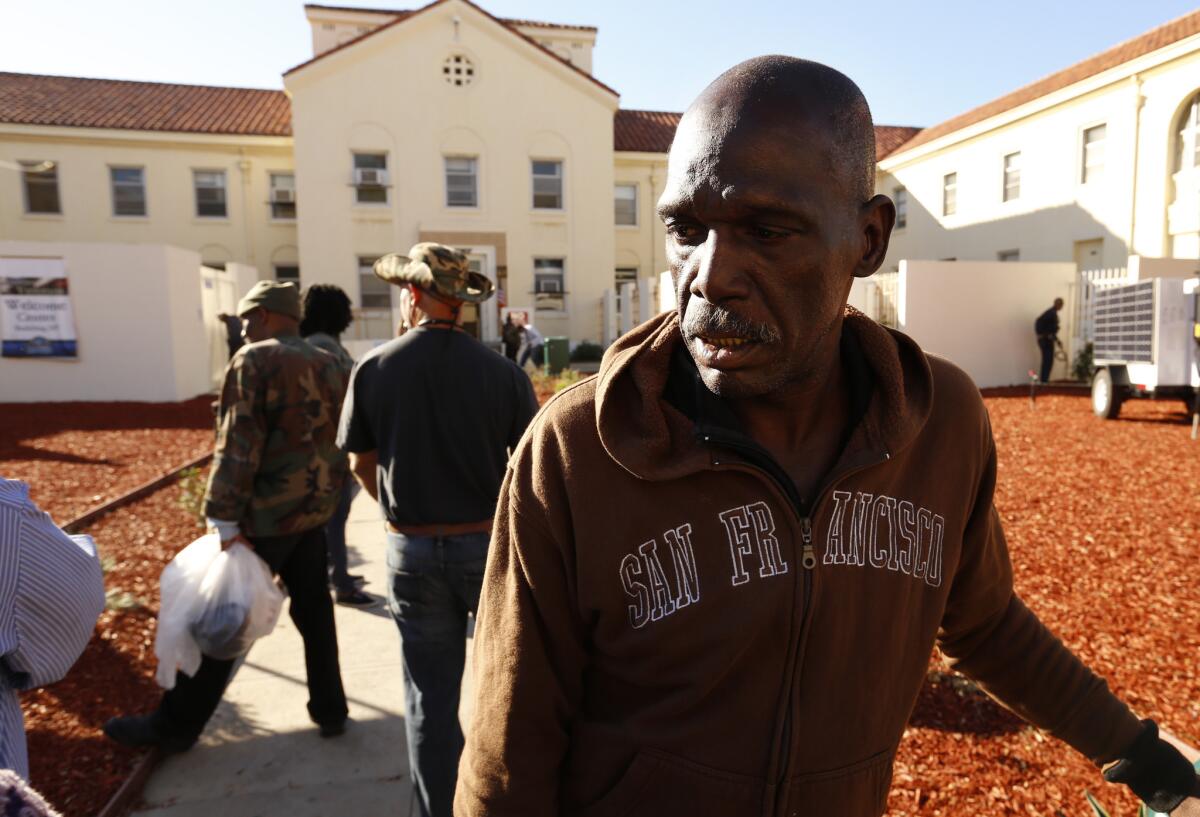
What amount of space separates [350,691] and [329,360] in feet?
5.64

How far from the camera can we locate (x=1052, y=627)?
13.3ft

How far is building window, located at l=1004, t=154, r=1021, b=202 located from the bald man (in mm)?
25255

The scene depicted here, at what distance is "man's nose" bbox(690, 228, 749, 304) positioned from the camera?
1.08 metres

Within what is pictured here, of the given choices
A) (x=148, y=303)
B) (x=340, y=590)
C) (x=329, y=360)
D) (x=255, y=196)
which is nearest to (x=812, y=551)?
(x=329, y=360)

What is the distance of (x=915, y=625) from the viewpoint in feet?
4.32

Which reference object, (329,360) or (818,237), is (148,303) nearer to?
(329,360)

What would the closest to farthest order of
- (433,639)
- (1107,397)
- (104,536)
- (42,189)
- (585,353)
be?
1. (433,639)
2. (104,536)
3. (1107,397)
4. (585,353)
5. (42,189)

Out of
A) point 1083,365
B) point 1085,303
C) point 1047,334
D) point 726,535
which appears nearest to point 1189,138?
point 1085,303

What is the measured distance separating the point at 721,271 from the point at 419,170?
2437 cm

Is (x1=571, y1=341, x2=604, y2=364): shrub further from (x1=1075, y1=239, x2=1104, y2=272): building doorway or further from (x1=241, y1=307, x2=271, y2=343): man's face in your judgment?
(x1=241, y1=307, x2=271, y2=343): man's face

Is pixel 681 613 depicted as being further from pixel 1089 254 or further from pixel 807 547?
pixel 1089 254

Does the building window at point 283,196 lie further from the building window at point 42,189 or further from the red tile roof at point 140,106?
the building window at point 42,189

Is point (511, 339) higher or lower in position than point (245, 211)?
lower

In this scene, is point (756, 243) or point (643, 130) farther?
point (643, 130)
